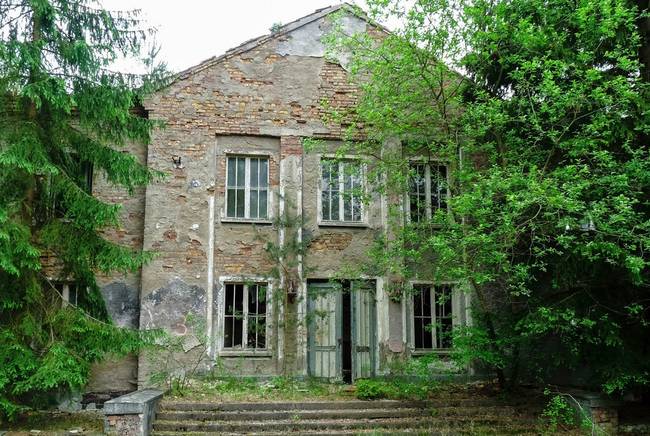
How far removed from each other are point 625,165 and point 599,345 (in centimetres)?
315

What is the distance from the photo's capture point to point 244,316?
1303 cm

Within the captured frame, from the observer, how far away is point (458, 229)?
1016 centimetres

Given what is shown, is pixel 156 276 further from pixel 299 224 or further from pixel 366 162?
pixel 366 162

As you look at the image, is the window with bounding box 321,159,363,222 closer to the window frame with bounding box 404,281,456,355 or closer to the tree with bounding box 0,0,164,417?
the window frame with bounding box 404,281,456,355

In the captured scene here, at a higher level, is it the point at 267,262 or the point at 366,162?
the point at 366,162

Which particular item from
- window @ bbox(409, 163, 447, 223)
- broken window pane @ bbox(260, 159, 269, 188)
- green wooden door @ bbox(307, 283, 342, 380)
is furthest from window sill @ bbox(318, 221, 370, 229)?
broken window pane @ bbox(260, 159, 269, 188)

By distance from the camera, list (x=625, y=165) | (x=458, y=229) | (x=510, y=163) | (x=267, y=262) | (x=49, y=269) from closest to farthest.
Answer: (x=625, y=165), (x=458, y=229), (x=510, y=163), (x=49, y=269), (x=267, y=262)

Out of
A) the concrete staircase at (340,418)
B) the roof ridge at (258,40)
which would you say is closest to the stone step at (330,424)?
the concrete staircase at (340,418)

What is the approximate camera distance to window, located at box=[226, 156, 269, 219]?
1351 cm

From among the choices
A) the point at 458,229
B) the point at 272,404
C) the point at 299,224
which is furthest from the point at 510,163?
the point at 272,404

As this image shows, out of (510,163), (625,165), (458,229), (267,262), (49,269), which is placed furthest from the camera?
(267,262)

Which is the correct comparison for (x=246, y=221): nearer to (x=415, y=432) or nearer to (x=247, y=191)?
(x=247, y=191)

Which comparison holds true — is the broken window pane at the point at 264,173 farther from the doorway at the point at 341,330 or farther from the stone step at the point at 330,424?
the stone step at the point at 330,424

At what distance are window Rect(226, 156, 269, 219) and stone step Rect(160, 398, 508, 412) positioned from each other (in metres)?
4.41
